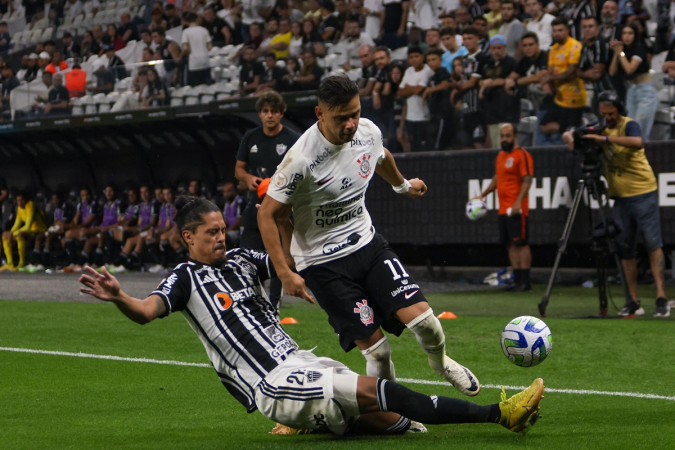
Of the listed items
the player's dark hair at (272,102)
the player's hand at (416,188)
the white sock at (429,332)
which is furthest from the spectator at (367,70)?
Answer: the white sock at (429,332)

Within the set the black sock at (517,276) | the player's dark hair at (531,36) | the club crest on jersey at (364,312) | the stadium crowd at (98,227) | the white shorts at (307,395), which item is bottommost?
the stadium crowd at (98,227)

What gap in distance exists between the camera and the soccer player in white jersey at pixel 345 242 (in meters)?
5.00

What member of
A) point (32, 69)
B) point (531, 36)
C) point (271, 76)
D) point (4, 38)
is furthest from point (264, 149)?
point (4, 38)

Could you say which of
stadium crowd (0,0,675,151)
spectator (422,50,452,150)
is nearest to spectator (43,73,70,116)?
stadium crowd (0,0,675,151)

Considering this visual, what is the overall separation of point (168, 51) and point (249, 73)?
12.3 feet

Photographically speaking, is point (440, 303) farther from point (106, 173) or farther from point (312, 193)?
point (106, 173)

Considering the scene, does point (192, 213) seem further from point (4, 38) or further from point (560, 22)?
point (4, 38)

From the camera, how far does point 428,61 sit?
14594 mm

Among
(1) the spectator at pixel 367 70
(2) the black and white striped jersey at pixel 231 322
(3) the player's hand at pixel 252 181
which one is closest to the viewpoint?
(2) the black and white striped jersey at pixel 231 322

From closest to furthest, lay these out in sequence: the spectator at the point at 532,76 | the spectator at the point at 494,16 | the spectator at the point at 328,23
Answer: the spectator at the point at 532,76 < the spectator at the point at 494,16 < the spectator at the point at 328,23

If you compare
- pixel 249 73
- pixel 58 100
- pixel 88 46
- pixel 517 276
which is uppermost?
pixel 249 73

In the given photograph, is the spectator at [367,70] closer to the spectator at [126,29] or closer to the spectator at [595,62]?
the spectator at [595,62]

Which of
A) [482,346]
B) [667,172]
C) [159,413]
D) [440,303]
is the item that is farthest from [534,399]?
[667,172]

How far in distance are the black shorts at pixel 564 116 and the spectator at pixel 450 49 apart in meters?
1.87
